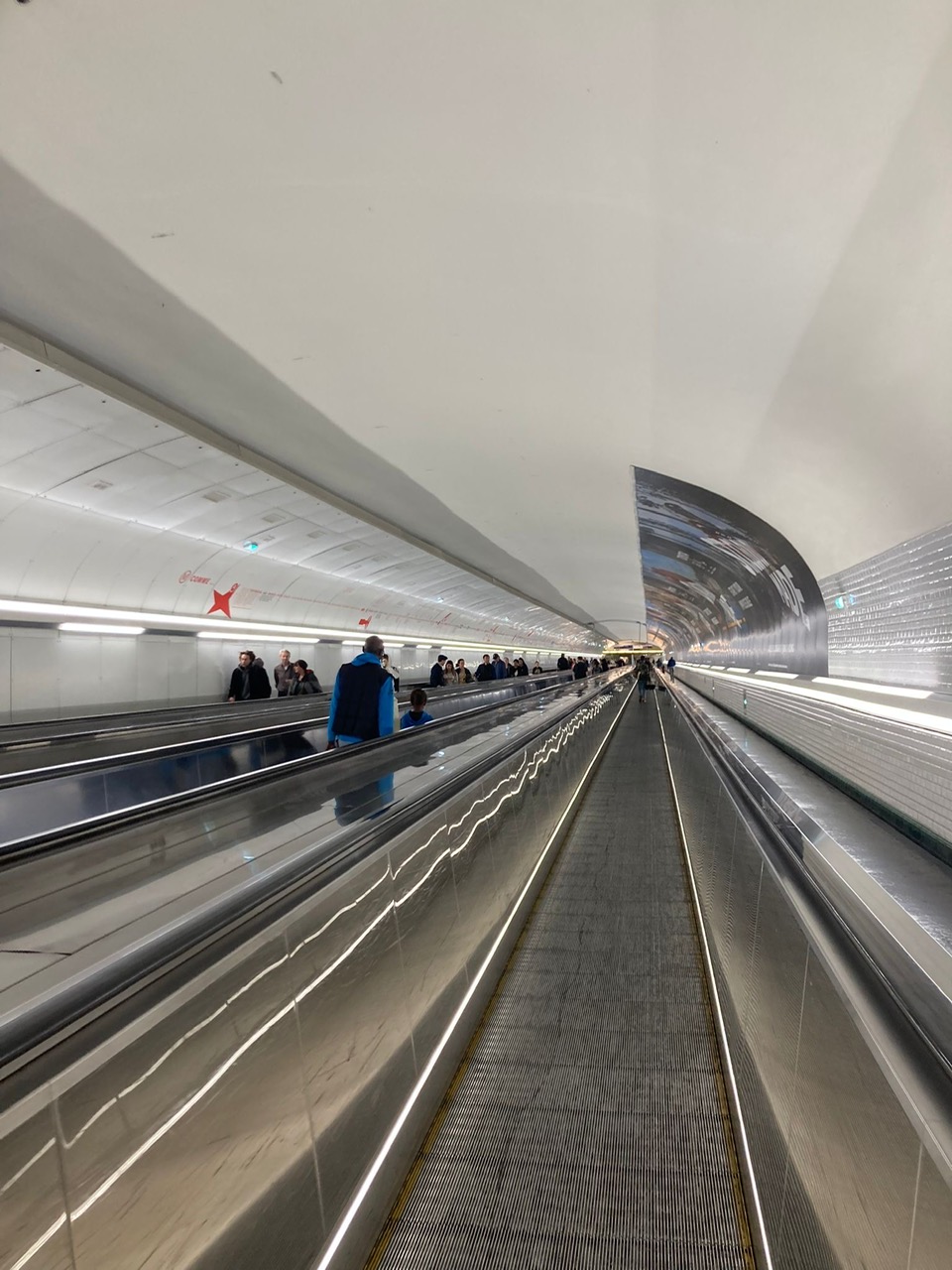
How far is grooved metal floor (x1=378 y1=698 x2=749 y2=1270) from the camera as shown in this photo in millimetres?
2410

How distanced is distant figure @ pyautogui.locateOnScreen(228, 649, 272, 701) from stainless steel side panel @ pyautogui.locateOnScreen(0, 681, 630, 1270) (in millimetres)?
9811

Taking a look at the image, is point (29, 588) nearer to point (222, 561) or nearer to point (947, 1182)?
point (222, 561)

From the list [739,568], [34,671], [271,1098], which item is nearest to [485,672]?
[739,568]

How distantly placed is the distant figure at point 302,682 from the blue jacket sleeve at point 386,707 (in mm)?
7593

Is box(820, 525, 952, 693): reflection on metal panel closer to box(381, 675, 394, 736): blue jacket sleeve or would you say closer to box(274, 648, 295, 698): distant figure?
box(381, 675, 394, 736): blue jacket sleeve

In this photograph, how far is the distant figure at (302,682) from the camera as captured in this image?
14477mm

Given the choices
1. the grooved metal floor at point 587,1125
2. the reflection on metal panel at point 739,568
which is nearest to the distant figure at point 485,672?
the reflection on metal panel at point 739,568

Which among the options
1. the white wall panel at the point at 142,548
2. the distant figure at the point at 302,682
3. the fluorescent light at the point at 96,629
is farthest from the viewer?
the distant figure at the point at 302,682

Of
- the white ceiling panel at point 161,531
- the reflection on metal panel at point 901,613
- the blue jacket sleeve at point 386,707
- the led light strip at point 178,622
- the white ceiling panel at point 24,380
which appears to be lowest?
the blue jacket sleeve at point 386,707

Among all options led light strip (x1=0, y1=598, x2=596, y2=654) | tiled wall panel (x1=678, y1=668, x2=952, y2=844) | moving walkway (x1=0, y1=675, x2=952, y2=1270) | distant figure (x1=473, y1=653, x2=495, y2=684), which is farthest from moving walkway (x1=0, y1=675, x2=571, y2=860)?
distant figure (x1=473, y1=653, x2=495, y2=684)

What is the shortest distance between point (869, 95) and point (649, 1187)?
4.24 m

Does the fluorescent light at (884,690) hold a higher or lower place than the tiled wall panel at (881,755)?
higher

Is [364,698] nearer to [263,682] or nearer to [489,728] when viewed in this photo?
[489,728]

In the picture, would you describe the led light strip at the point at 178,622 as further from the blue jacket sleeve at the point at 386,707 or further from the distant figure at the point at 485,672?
the blue jacket sleeve at the point at 386,707
